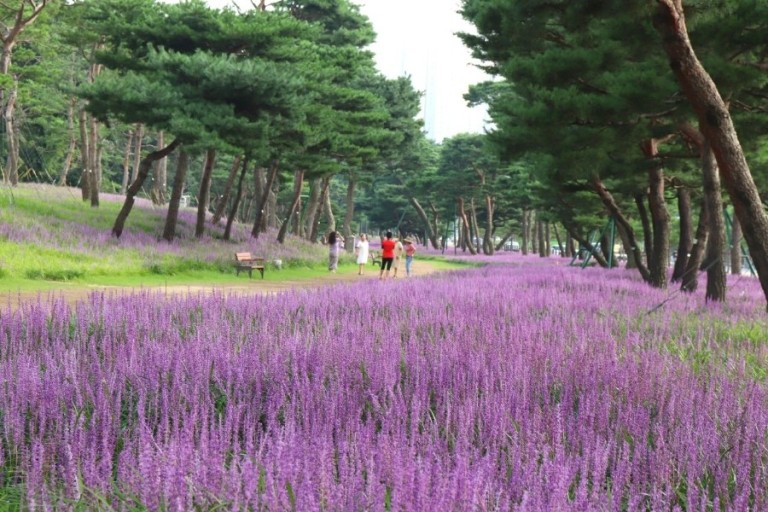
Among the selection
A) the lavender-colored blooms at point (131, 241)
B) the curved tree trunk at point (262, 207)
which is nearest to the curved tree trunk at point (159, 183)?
the lavender-colored blooms at point (131, 241)

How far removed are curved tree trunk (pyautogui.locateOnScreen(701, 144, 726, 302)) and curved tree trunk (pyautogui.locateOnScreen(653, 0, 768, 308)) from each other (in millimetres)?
3009

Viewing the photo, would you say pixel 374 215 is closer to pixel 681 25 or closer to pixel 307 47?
pixel 307 47

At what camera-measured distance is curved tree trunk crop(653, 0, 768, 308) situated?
255 inches

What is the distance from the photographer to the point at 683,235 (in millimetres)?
15398

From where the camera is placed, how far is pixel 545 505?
5.77 ft

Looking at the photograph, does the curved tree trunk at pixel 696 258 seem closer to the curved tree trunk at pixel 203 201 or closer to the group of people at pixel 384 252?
the group of people at pixel 384 252

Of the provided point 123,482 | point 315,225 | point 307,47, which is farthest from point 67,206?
point 123,482

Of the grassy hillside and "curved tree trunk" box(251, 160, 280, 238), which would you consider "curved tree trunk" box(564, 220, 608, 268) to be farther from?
"curved tree trunk" box(251, 160, 280, 238)

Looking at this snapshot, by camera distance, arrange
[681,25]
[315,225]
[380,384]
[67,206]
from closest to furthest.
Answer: [380,384], [681,25], [67,206], [315,225]

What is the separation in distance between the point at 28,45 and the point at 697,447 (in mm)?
51815

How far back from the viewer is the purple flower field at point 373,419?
1857 millimetres

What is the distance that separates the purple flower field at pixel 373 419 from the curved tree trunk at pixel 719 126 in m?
1.12

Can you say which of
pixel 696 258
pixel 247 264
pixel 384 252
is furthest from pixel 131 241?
pixel 696 258

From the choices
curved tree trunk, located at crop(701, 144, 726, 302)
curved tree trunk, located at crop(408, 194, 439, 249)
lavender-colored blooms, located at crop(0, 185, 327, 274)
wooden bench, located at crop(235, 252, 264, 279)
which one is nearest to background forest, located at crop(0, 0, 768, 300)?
curved tree trunk, located at crop(701, 144, 726, 302)
